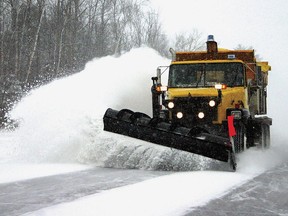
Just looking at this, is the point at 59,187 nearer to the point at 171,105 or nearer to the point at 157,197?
the point at 157,197

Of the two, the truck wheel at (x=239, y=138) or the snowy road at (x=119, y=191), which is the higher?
the truck wheel at (x=239, y=138)

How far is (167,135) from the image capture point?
27.6 ft

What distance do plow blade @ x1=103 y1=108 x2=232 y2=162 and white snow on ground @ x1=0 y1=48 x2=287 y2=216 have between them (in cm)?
42

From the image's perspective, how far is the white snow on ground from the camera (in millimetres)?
5758

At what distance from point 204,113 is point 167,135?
1.39 m

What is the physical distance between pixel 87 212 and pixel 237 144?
4.98m

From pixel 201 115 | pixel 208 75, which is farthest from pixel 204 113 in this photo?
pixel 208 75

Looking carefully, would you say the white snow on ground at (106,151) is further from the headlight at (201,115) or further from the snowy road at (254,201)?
the headlight at (201,115)

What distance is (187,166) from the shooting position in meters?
8.80

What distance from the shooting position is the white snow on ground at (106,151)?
18.9 feet

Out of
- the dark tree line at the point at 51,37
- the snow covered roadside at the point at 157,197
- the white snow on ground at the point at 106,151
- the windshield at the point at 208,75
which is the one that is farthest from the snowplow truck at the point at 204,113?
the dark tree line at the point at 51,37

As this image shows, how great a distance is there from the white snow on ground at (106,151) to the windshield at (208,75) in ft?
5.64

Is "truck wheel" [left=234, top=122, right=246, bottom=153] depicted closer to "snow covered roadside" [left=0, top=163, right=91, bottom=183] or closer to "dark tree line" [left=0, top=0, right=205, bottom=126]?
"snow covered roadside" [left=0, top=163, right=91, bottom=183]

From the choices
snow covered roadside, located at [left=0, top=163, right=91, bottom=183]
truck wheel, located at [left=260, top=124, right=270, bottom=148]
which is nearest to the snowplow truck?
truck wheel, located at [left=260, top=124, right=270, bottom=148]
